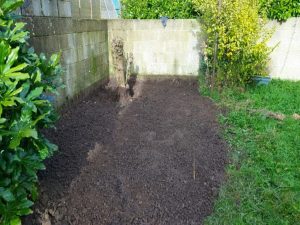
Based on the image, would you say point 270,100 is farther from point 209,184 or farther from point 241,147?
point 209,184

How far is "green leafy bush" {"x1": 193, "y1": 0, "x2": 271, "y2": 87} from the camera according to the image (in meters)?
5.00

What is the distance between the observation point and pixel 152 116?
177 inches

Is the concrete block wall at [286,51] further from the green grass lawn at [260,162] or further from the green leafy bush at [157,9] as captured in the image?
the green leafy bush at [157,9]

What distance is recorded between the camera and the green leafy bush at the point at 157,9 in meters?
6.76

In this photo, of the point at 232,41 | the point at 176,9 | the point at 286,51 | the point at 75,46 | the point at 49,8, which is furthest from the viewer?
the point at 176,9

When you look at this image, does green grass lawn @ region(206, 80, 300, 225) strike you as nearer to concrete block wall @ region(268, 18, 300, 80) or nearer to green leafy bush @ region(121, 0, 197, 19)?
concrete block wall @ region(268, 18, 300, 80)

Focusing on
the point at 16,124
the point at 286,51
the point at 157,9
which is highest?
the point at 157,9

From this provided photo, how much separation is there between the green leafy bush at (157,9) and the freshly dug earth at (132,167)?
10.1ft

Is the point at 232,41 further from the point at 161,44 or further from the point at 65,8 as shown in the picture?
the point at 65,8

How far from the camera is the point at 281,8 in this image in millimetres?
6230

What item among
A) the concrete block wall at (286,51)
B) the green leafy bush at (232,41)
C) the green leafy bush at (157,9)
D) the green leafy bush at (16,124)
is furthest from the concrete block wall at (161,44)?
the green leafy bush at (16,124)

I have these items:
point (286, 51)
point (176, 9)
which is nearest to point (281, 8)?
point (286, 51)

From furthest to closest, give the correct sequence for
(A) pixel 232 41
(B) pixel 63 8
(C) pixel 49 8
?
1. (A) pixel 232 41
2. (B) pixel 63 8
3. (C) pixel 49 8

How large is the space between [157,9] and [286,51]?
340 cm
